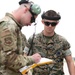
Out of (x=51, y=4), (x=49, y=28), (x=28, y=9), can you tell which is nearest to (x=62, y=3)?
(x=51, y=4)

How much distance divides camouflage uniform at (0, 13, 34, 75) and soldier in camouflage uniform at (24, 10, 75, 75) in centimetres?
88

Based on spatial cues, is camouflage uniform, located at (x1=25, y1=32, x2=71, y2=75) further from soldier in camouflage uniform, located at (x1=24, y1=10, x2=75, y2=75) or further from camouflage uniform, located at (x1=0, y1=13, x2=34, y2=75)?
camouflage uniform, located at (x1=0, y1=13, x2=34, y2=75)

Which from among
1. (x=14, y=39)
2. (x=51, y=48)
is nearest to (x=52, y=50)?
(x=51, y=48)

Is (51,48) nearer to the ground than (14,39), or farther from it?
nearer to the ground

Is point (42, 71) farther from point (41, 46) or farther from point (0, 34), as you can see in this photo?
point (0, 34)

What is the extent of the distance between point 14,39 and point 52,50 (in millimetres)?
1118

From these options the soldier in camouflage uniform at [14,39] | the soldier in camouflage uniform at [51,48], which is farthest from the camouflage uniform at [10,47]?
the soldier in camouflage uniform at [51,48]

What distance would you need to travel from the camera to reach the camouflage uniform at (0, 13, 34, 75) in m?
2.18

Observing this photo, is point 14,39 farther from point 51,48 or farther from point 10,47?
point 51,48

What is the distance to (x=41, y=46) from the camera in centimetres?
Answer: 327

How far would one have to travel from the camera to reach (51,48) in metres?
3.26

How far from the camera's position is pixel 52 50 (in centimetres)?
326

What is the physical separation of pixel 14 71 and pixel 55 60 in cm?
94

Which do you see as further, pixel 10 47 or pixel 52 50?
pixel 52 50
